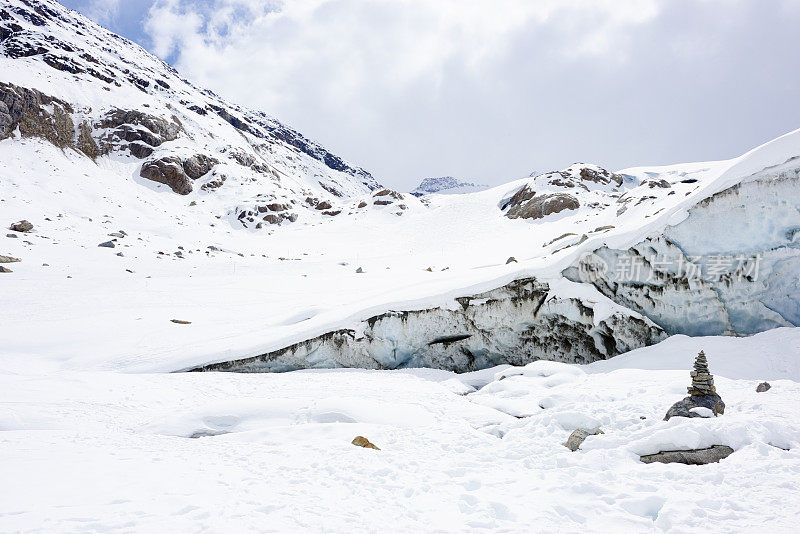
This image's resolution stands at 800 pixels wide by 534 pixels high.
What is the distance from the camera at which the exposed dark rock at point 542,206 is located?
171 ft

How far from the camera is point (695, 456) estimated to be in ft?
18.4

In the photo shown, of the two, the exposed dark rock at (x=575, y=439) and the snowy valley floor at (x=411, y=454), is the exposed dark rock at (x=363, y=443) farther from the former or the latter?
the exposed dark rock at (x=575, y=439)

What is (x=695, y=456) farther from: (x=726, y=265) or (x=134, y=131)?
(x=134, y=131)

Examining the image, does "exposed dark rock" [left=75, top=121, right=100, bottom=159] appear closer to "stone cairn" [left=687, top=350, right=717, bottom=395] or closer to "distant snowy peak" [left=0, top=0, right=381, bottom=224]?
"distant snowy peak" [left=0, top=0, right=381, bottom=224]

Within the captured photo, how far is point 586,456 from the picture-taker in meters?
6.14

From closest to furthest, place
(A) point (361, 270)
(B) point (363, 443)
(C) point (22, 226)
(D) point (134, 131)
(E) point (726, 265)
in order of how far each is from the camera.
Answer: (B) point (363, 443)
(E) point (726, 265)
(C) point (22, 226)
(A) point (361, 270)
(D) point (134, 131)

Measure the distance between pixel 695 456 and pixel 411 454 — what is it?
431 cm

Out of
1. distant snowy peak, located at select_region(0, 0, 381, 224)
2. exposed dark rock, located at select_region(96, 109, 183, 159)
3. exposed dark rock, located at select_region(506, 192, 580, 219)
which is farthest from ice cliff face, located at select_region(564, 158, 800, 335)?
exposed dark rock, located at select_region(96, 109, 183, 159)

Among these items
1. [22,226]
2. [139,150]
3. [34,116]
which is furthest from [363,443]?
[139,150]

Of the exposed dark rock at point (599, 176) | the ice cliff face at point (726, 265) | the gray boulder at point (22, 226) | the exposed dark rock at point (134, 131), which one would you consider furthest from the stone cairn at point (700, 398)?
the exposed dark rock at point (134, 131)

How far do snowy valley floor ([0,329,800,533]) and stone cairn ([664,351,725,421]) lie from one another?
465 mm

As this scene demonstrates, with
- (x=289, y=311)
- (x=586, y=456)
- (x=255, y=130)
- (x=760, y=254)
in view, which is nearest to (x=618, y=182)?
(x=760, y=254)

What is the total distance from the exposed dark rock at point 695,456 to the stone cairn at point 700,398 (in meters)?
1.39

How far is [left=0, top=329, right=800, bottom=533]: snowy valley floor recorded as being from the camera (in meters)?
4.36
